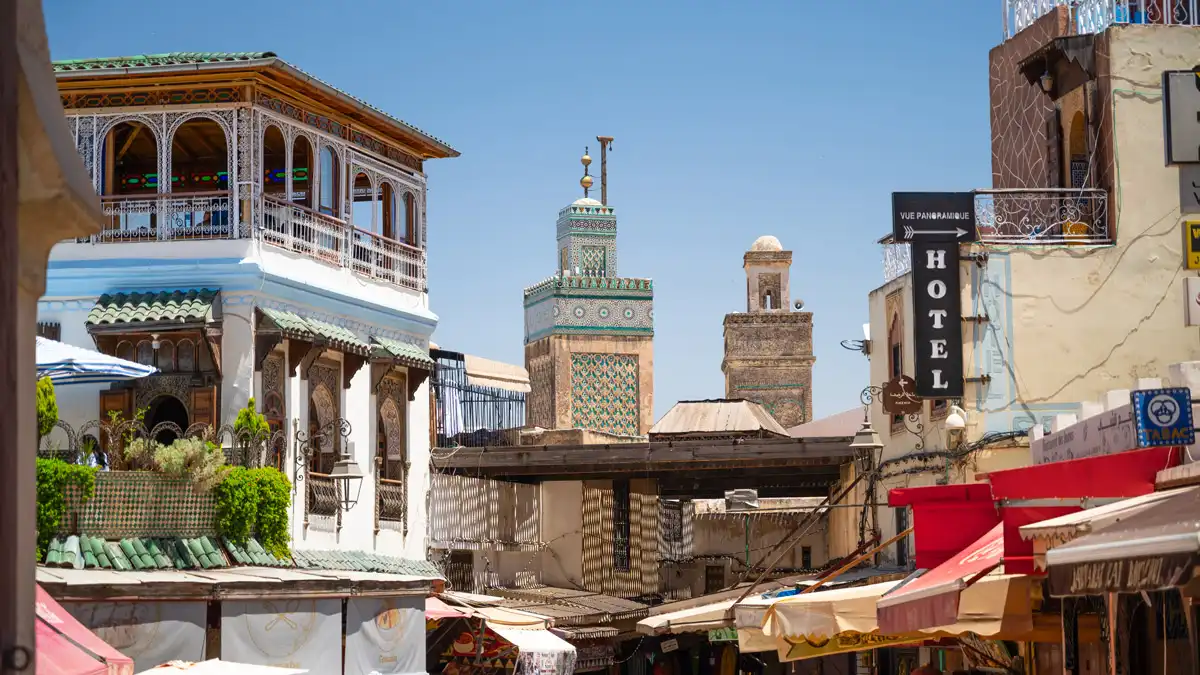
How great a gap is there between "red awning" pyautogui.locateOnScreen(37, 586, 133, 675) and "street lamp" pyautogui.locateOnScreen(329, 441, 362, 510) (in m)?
7.21

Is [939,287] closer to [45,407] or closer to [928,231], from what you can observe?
[928,231]

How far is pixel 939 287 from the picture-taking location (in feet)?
67.4

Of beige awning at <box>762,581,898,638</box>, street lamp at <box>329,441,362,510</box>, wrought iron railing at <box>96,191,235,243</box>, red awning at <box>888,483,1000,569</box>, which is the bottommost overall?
beige awning at <box>762,581,898,638</box>

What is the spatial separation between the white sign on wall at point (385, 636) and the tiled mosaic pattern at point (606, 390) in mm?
27916

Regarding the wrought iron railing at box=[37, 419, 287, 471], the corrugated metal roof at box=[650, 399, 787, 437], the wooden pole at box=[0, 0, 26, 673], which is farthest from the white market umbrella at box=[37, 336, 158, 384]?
the corrugated metal roof at box=[650, 399, 787, 437]

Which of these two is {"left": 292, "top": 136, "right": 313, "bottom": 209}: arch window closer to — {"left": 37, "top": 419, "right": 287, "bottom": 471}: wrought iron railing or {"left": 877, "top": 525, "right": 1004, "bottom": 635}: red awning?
{"left": 37, "top": 419, "right": 287, "bottom": 471}: wrought iron railing

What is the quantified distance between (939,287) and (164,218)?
9.14 metres

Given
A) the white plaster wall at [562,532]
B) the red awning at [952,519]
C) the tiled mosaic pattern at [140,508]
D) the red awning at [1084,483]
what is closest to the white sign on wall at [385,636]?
the tiled mosaic pattern at [140,508]

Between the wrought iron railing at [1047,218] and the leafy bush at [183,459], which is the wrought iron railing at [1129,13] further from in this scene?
the leafy bush at [183,459]

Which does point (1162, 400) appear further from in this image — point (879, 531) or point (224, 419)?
point (879, 531)

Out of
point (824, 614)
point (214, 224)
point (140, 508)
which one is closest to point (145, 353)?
point (214, 224)

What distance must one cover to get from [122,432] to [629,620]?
463 inches

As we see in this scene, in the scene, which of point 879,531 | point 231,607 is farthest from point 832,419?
point 231,607

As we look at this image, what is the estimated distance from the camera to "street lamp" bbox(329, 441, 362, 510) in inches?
768
